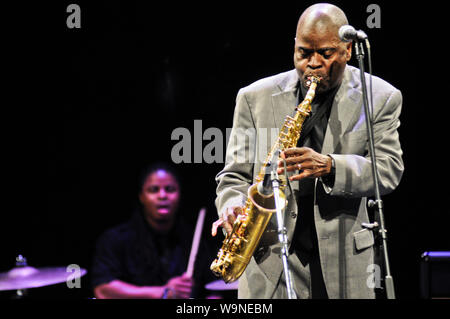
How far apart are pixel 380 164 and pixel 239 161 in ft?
2.12

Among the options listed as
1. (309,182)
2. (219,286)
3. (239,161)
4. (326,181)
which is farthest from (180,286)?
(326,181)

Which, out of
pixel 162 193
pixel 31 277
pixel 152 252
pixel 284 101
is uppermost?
pixel 284 101

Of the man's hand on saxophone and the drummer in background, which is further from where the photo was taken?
the drummer in background

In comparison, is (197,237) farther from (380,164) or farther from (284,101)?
(380,164)

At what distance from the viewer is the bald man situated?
2.63 meters

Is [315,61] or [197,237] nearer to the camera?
[315,61]

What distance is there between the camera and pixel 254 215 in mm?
2689

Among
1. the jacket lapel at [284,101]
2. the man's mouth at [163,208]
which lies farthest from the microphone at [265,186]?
the man's mouth at [163,208]

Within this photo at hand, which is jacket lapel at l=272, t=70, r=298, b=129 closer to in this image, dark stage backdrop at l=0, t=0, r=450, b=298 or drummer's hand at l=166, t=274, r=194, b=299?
dark stage backdrop at l=0, t=0, r=450, b=298

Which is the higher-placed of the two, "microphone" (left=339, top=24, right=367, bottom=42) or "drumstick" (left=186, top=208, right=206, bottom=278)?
"microphone" (left=339, top=24, right=367, bottom=42)

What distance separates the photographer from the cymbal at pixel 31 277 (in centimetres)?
471

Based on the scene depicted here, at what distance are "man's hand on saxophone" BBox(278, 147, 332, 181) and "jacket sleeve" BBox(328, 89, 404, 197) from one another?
3.1 inches

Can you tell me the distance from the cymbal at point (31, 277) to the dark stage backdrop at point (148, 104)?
0.66 meters

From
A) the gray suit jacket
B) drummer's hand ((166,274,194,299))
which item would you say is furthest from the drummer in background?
the gray suit jacket
